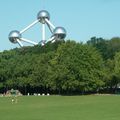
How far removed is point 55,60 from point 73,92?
670cm

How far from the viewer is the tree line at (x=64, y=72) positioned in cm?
8100

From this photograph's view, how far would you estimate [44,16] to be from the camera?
139 meters

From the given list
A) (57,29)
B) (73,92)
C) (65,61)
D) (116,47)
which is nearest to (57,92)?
(73,92)

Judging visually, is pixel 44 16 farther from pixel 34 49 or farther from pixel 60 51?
pixel 60 51

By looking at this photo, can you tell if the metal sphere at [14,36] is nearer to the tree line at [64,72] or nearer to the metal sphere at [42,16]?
the metal sphere at [42,16]

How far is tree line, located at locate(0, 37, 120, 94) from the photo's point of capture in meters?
81.0

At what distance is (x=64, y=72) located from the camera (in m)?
80.9
